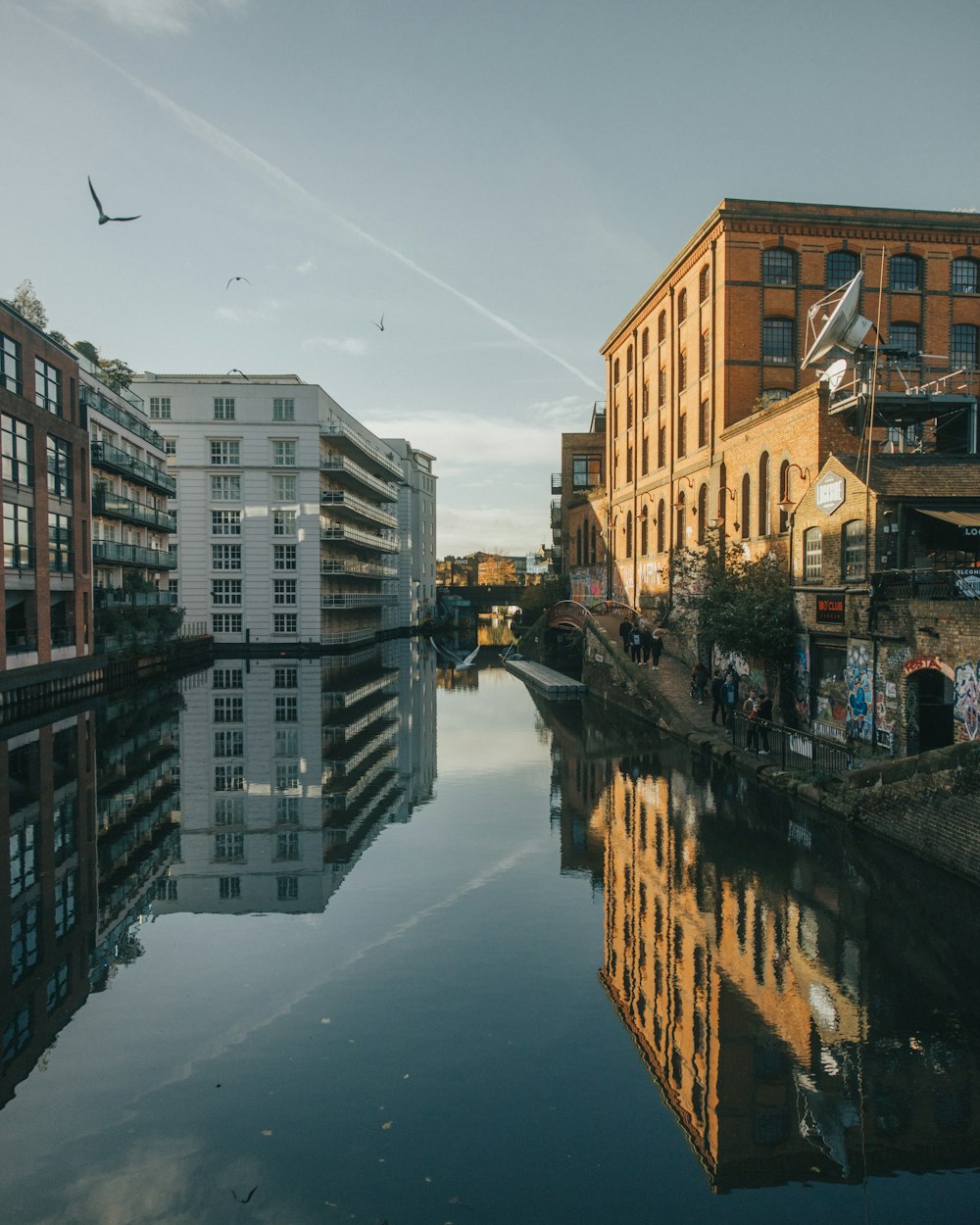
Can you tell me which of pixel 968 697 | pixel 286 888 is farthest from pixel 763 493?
pixel 286 888

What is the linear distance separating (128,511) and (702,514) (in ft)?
101

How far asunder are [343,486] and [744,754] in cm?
5270

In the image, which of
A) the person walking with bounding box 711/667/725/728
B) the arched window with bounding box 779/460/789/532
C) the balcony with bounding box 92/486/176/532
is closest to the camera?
the person walking with bounding box 711/667/725/728

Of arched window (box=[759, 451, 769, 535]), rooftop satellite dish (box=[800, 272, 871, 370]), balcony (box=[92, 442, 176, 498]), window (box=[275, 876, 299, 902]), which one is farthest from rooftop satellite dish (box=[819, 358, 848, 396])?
balcony (box=[92, 442, 176, 498])

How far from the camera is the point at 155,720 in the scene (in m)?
30.2

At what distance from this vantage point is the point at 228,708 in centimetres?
3356

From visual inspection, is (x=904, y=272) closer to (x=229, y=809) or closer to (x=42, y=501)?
(x=229, y=809)

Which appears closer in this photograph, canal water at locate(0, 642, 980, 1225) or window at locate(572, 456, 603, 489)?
canal water at locate(0, 642, 980, 1225)

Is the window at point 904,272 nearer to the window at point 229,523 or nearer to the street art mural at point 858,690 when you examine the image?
the street art mural at point 858,690

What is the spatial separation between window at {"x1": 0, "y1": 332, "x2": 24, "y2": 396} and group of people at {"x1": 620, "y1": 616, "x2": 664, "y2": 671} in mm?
25771

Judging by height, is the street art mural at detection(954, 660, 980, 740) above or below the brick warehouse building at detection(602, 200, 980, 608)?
below

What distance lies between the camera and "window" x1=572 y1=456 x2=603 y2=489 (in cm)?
6444

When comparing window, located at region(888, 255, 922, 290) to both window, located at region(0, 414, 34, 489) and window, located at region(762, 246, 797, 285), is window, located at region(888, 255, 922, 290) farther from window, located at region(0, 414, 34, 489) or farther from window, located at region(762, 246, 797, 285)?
window, located at region(0, 414, 34, 489)

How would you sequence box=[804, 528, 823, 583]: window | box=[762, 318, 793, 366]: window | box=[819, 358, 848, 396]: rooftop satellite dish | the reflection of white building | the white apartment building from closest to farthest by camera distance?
the reflection of white building
box=[804, 528, 823, 583]: window
box=[819, 358, 848, 396]: rooftop satellite dish
box=[762, 318, 793, 366]: window
the white apartment building
